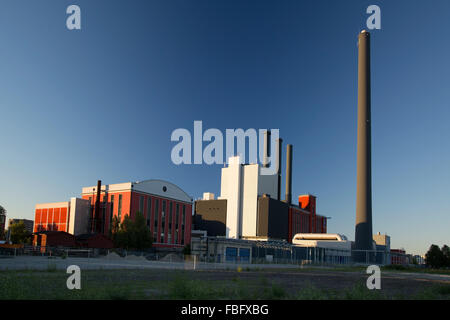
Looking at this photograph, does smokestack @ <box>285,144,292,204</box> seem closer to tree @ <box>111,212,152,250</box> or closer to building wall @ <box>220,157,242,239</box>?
building wall @ <box>220,157,242,239</box>

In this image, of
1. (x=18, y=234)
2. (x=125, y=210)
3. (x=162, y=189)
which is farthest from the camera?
(x=18, y=234)

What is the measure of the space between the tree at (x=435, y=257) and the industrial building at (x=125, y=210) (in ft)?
194

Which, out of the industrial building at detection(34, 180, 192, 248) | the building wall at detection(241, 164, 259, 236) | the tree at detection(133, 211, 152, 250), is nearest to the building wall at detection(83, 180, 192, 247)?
the industrial building at detection(34, 180, 192, 248)

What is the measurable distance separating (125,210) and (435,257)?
245 ft

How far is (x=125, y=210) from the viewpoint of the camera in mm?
78562

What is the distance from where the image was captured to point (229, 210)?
10844 centimetres

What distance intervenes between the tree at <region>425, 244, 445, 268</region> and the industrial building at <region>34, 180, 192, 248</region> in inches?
2333

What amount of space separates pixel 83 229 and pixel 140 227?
18.5 m

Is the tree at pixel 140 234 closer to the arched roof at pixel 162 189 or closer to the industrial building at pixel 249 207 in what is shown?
the arched roof at pixel 162 189

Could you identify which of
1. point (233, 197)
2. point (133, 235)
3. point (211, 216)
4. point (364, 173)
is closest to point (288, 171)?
point (233, 197)

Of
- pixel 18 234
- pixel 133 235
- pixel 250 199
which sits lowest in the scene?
pixel 18 234

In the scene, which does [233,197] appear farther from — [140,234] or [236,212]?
[140,234]

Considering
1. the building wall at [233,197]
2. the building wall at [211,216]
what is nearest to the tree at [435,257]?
the building wall at [233,197]
